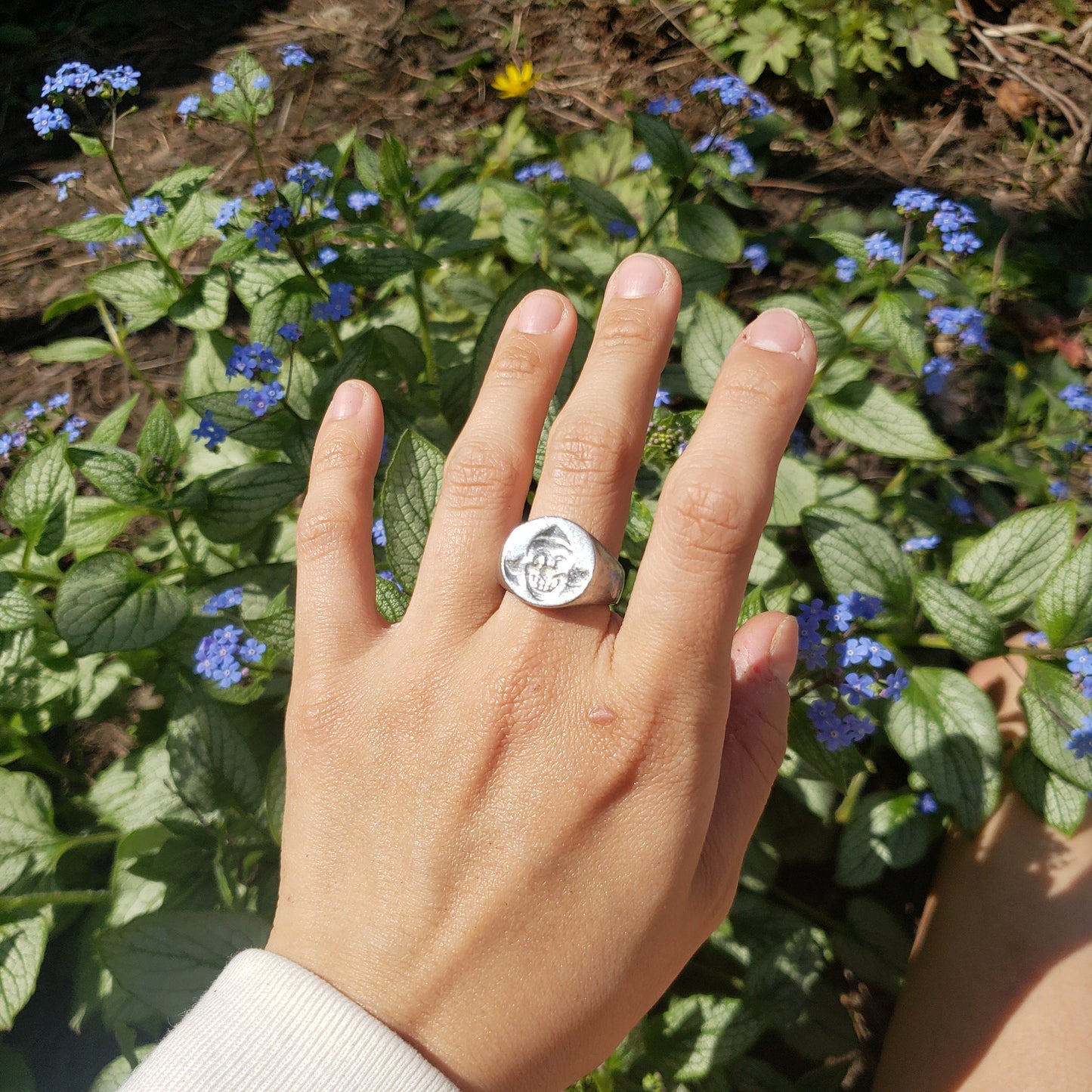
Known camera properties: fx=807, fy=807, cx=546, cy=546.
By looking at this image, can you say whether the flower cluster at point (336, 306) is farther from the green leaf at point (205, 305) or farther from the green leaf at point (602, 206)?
the green leaf at point (602, 206)

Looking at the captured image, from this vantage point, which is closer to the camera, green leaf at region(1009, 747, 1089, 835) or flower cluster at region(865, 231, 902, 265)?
green leaf at region(1009, 747, 1089, 835)

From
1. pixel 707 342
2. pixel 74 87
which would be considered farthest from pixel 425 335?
pixel 74 87

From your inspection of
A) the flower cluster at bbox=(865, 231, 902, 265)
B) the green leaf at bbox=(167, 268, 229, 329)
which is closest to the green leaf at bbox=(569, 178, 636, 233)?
the flower cluster at bbox=(865, 231, 902, 265)

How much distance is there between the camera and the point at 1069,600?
208cm

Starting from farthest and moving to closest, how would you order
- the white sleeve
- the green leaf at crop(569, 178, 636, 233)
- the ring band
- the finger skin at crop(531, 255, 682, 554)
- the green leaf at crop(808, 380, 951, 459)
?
the green leaf at crop(569, 178, 636, 233)
the green leaf at crop(808, 380, 951, 459)
the finger skin at crop(531, 255, 682, 554)
the ring band
the white sleeve

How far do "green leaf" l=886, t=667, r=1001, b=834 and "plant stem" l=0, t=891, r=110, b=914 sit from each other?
2.29m

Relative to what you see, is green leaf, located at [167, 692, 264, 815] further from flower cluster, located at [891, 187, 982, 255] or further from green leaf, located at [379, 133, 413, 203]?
flower cluster, located at [891, 187, 982, 255]

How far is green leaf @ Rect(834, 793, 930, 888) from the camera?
239cm

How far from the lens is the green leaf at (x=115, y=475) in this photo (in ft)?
7.66

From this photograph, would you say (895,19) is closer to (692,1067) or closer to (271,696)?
(271,696)

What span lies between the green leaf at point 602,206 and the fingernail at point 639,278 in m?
1.48

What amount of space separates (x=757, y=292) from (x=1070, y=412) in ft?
5.08

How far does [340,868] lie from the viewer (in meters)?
1.42

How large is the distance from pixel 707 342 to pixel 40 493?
208 centimetres
